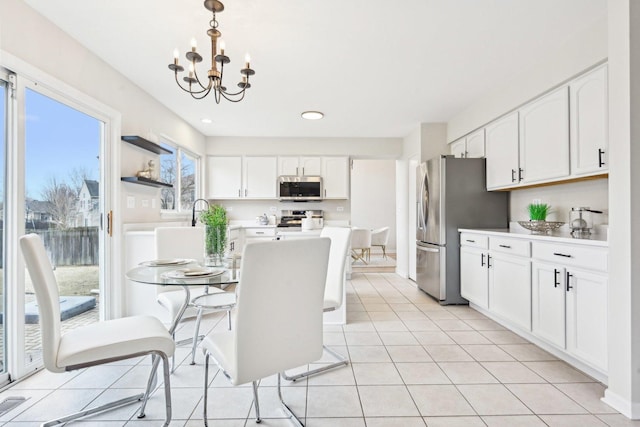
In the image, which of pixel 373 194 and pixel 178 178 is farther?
pixel 373 194

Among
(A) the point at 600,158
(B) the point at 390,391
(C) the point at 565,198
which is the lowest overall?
(B) the point at 390,391

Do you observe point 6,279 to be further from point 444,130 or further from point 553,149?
point 444,130

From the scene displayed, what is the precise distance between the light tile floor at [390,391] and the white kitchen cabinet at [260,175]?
3370mm

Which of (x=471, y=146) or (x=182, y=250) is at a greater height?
(x=471, y=146)

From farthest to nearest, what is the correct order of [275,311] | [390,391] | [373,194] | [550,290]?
1. [373,194]
2. [550,290]
3. [390,391]
4. [275,311]

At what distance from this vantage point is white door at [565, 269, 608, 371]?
6.39 ft

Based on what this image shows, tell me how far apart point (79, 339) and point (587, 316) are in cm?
279

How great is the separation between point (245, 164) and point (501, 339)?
14.4 ft

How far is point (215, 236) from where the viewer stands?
2055 mm

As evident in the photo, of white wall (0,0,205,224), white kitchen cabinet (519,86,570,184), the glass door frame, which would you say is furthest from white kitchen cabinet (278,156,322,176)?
the glass door frame

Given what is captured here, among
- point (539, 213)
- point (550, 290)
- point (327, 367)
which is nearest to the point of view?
point (327, 367)

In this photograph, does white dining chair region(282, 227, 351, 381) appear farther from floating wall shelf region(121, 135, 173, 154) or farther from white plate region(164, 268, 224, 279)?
floating wall shelf region(121, 135, 173, 154)

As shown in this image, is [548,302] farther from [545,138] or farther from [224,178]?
[224,178]

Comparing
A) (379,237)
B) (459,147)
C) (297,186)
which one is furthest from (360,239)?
(459,147)
